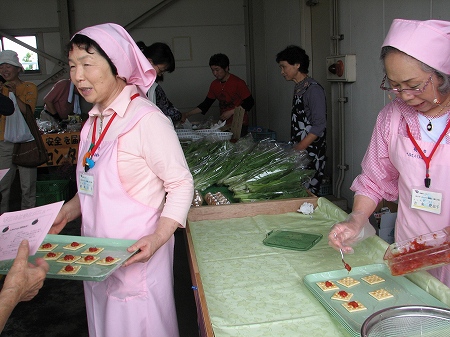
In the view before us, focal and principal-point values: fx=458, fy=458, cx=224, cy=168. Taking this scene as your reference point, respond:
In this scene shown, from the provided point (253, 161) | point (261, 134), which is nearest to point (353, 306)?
point (253, 161)

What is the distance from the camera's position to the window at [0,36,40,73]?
8.33m

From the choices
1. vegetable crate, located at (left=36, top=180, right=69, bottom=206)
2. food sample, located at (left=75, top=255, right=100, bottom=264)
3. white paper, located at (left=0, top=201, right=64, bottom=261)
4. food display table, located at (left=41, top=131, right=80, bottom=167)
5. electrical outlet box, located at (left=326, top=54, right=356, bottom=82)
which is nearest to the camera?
white paper, located at (left=0, top=201, right=64, bottom=261)

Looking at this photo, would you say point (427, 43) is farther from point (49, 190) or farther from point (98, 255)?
point (49, 190)

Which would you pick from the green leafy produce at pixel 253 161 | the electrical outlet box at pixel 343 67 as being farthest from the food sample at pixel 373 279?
the electrical outlet box at pixel 343 67

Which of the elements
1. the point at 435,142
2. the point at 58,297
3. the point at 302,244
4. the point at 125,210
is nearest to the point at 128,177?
the point at 125,210

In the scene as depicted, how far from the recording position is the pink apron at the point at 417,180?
5.08 ft

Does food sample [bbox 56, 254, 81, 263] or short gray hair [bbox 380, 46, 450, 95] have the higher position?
short gray hair [bbox 380, 46, 450, 95]

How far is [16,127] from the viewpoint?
14.3 feet

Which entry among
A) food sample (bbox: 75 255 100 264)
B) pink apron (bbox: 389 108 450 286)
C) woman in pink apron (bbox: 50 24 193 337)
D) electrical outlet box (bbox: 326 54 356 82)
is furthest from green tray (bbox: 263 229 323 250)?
electrical outlet box (bbox: 326 54 356 82)

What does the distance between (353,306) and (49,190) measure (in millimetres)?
4494

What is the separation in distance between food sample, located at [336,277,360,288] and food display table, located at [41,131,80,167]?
15.1 feet

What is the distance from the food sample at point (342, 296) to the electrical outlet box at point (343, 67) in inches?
124

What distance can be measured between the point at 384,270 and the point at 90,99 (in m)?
1.24

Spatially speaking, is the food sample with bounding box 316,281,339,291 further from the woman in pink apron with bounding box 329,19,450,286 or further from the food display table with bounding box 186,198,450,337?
the woman in pink apron with bounding box 329,19,450,286
